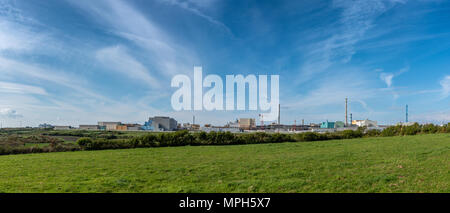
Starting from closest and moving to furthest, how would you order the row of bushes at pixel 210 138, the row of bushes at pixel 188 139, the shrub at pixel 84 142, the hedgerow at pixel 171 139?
the hedgerow at pixel 171 139
the shrub at pixel 84 142
the row of bushes at pixel 188 139
the row of bushes at pixel 210 138

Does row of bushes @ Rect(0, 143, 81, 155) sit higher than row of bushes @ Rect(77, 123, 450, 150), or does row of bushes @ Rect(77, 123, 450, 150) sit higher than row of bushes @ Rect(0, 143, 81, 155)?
row of bushes @ Rect(77, 123, 450, 150)

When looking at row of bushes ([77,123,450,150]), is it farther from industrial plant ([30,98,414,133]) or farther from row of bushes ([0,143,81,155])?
industrial plant ([30,98,414,133])

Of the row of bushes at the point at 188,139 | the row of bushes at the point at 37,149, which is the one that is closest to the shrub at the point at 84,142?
the row of bushes at the point at 188,139

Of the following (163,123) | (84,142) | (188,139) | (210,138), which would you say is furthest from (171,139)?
(163,123)

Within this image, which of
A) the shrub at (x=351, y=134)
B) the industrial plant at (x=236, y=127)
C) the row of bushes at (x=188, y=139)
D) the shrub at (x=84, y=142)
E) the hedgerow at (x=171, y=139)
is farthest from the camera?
the industrial plant at (x=236, y=127)

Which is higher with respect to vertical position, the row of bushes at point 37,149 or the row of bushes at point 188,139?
the row of bushes at point 188,139

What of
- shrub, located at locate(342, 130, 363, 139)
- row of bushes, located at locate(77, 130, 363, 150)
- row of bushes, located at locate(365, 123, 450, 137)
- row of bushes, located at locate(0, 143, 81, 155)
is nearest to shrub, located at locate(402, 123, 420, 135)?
row of bushes, located at locate(365, 123, 450, 137)

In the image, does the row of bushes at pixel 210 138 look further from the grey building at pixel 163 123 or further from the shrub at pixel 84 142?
the grey building at pixel 163 123

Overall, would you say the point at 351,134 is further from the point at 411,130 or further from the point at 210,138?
the point at 210,138

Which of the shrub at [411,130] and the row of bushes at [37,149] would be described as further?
the shrub at [411,130]

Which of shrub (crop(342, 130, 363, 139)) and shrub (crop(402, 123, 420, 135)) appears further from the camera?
shrub (crop(402, 123, 420, 135))
